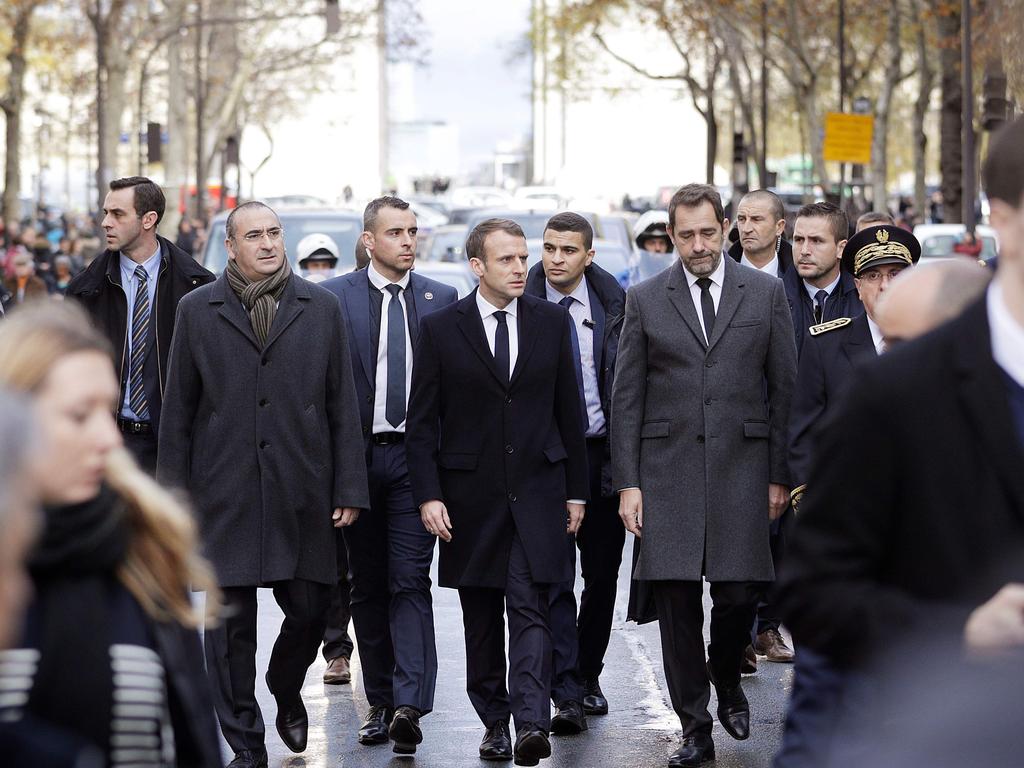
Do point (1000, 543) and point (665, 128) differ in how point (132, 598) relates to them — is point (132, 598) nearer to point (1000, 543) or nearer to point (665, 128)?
point (1000, 543)

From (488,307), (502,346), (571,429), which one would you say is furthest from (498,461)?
(488,307)

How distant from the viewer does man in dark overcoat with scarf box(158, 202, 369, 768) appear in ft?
23.4

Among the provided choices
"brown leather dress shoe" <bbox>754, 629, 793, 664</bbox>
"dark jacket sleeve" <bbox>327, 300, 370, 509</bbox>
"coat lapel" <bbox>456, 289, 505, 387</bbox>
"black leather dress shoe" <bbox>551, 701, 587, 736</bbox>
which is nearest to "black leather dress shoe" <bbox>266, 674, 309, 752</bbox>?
"dark jacket sleeve" <bbox>327, 300, 370, 509</bbox>

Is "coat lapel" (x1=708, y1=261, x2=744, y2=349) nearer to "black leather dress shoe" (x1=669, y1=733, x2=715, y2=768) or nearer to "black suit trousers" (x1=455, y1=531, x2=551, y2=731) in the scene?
"black suit trousers" (x1=455, y1=531, x2=551, y2=731)

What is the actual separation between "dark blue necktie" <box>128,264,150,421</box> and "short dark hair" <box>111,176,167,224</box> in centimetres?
26

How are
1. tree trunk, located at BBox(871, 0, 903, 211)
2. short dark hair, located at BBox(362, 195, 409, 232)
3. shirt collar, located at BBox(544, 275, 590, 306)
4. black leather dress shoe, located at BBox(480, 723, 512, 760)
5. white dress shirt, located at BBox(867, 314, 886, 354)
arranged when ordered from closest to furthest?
white dress shirt, located at BBox(867, 314, 886, 354)
black leather dress shoe, located at BBox(480, 723, 512, 760)
short dark hair, located at BBox(362, 195, 409, 232)
shirt collar, located at BBox(544, 275, 590, 306)
tree trunk, located at BBox(871, 0, 903, 211)

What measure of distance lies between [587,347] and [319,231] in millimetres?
9233

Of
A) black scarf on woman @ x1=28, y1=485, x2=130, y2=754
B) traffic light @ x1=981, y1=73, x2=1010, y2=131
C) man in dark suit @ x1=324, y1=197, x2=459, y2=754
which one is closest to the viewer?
black scarf on woman @ x1=28, y1=485, x2=130, y2=754

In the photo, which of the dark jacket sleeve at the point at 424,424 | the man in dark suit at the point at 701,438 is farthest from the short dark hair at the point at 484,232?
the man in dark suit at the point at 701,438

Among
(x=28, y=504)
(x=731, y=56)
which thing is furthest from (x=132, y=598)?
(x=731, y=56)

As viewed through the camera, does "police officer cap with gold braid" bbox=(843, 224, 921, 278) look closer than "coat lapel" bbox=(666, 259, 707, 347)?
Yes

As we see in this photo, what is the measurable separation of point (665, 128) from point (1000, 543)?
107m

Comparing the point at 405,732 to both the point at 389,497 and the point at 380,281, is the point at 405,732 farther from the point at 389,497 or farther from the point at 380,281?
the point at 380,281

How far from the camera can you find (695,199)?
747cm
